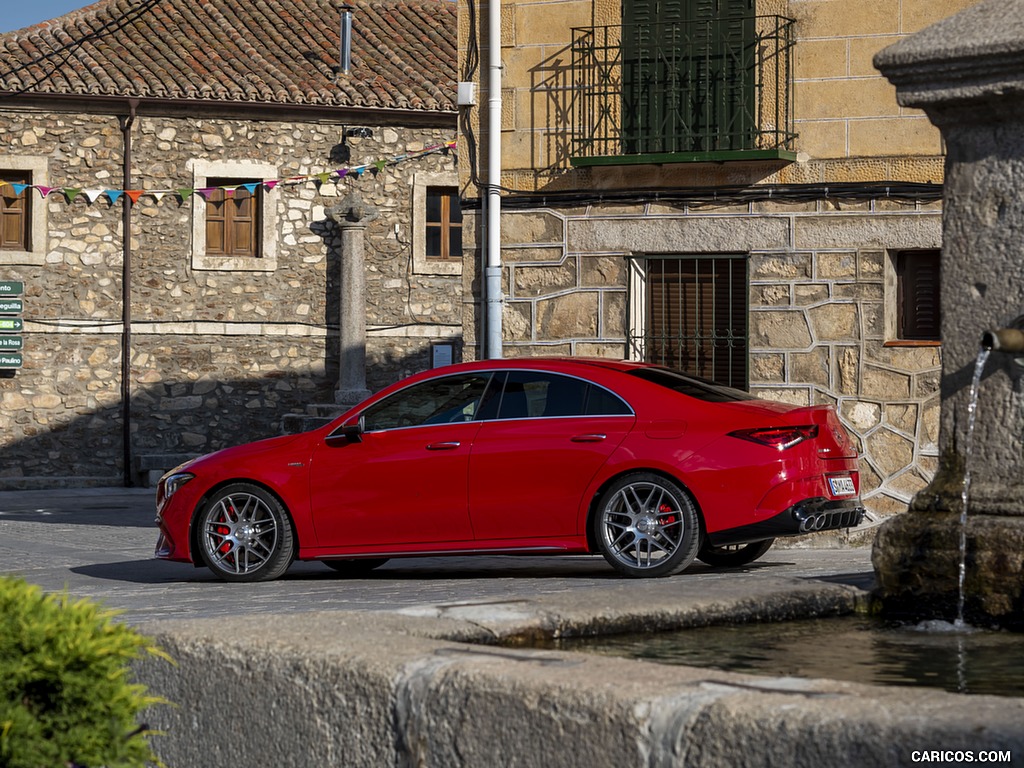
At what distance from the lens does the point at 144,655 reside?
4.53 metres

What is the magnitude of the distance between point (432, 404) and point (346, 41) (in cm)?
1860

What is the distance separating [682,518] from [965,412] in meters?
4.87

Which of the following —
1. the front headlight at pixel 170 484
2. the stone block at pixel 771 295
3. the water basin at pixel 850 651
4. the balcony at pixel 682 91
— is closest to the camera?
the water basin at pixel 850 651

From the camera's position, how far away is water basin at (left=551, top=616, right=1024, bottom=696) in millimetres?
4613

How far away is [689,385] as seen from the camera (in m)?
11.1

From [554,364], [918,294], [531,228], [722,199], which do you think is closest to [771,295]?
[722,199]

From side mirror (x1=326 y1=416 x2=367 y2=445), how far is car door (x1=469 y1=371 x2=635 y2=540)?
2.72ft

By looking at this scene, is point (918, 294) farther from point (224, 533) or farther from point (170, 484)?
point (170, 484)

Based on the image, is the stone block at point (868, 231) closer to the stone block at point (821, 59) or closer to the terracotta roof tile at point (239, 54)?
the stone block at point (821, 59)

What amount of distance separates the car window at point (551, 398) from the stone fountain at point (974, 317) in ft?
16.8

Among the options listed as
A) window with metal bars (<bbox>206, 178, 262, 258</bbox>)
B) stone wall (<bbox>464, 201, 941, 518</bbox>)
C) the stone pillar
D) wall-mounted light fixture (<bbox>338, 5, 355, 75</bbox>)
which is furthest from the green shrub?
wall-mounted light fixture (<bbox>338, 5, 355, 75</bbox>)

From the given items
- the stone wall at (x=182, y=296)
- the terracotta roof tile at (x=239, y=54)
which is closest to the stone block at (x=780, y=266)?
the terracotta roof tile at (x=239, y=54)

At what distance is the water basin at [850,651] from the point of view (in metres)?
4.61

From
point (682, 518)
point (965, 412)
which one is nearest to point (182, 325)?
point (682, 518)
